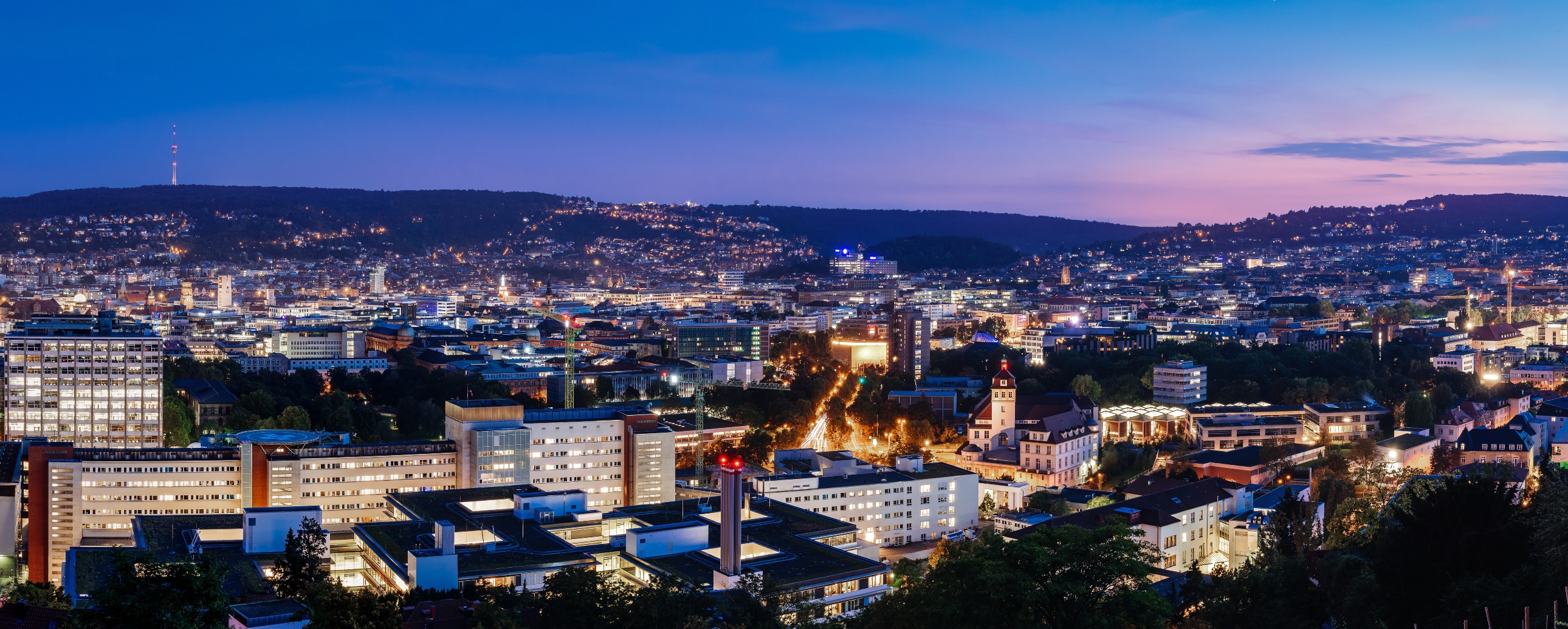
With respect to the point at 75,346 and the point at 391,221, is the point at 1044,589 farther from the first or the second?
the point at 391,221

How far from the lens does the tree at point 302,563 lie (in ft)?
57.7

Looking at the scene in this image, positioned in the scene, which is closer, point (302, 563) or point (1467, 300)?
point (302, 563)

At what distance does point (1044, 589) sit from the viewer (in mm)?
14805

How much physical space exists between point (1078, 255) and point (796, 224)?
32.2 meters

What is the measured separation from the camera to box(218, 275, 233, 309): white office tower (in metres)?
89.7

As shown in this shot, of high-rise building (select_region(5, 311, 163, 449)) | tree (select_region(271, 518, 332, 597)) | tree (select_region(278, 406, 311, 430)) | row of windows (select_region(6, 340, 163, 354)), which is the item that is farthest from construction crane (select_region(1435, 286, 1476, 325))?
tree (select_region(271, 518, 332, 597))

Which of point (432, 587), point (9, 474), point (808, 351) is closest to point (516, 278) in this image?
point (808, 351)

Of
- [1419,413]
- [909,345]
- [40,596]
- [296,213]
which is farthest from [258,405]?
[296,213]

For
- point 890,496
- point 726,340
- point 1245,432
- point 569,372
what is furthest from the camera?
point 726,340

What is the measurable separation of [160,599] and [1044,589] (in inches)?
313

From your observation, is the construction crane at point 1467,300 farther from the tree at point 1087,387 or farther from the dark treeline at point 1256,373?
the tree at point 1087,387

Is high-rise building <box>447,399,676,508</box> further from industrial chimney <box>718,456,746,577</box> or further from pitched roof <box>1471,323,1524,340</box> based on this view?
pitched roof <box>1471,323,1524,340</box>

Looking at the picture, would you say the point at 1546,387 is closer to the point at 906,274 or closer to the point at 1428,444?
the point at 1428,444

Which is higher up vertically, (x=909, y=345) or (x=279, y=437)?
(x=909, y=345)
